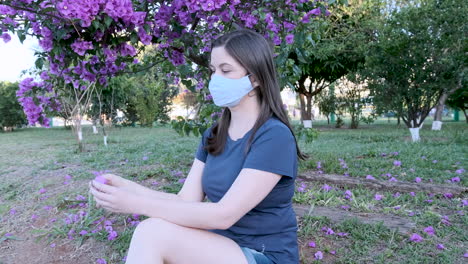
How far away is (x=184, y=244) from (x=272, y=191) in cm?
37

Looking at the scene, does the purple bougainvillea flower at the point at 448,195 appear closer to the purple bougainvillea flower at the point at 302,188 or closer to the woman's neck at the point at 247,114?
the purple bougainvillea flower at the point at 302,188

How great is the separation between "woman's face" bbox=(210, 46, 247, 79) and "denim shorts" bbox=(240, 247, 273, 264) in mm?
662

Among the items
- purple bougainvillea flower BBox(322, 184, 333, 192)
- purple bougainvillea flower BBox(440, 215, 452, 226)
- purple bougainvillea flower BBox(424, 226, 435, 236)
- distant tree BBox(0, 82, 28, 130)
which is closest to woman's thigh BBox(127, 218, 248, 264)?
purple bougainvillea flower BBox(424, 226, 435, 236)

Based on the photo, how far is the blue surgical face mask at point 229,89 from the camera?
1.49 m

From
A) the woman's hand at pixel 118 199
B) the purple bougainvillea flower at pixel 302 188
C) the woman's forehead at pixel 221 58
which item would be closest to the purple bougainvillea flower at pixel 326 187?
the purple bougainvillea flower at pixel 302 188

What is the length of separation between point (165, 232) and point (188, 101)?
2494cm

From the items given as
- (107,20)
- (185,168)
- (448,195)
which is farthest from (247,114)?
(185,168)

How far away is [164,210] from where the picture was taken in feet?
4.44

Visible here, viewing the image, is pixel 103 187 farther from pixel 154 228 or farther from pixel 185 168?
pixel 185 168

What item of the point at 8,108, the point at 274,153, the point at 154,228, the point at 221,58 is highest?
the point at 8,108

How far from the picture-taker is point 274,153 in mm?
1349

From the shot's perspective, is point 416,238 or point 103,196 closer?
point 103,196

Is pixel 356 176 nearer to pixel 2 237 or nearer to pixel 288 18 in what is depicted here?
pixel 288 18

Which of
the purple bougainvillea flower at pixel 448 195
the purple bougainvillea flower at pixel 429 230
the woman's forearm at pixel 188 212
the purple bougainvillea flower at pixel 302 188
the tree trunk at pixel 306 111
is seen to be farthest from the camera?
the tree trunk at pixel 306 111
